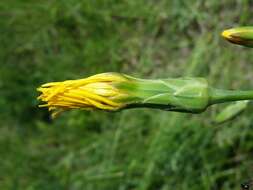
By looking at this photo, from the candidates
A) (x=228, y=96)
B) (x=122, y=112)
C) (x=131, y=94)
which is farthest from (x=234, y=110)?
(x=122, y=112)

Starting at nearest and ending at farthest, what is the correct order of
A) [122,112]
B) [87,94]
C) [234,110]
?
[87,94] < [234,110] < [122,112]

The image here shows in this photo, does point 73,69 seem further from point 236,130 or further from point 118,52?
point 236,130

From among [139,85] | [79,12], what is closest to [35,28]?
[79,12]

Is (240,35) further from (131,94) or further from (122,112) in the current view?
(122,112)

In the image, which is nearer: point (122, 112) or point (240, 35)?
point (240, 35)

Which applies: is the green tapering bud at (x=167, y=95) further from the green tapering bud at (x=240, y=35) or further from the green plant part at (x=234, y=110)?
the green plant part at (x=234, y=110)
